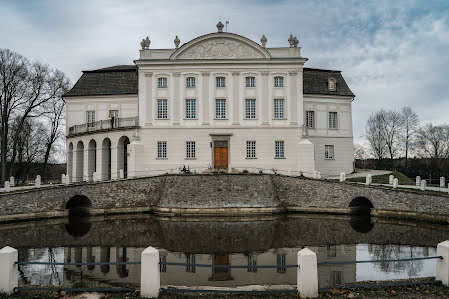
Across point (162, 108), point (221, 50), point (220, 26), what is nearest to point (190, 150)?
point (162, 108)

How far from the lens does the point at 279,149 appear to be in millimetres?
31609

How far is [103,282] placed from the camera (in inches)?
442

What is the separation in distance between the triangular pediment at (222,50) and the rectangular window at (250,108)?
4.03 m

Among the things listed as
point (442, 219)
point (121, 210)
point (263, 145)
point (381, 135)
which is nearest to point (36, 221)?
point (121, 210)

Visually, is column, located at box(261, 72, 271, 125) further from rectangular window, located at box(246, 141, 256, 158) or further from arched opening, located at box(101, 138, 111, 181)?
arched opening, located at box(101, 138, 111, 181)

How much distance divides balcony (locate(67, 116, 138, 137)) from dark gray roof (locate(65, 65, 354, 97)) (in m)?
3.39

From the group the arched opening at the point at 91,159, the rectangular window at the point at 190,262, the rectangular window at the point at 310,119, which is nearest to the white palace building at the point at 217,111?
the arched opening at the point at 91,159

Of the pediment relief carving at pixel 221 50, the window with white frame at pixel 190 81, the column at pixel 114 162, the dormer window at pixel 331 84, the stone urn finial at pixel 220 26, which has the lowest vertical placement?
the column at pixel 114 162

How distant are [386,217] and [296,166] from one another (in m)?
8.82

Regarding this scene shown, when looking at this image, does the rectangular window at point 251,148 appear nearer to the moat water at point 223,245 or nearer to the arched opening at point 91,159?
the moat water at point 223,245

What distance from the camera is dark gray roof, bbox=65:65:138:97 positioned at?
35812 mm

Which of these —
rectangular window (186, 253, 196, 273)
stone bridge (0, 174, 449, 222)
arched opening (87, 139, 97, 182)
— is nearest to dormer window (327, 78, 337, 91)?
stone bridge (0, 174, 449, 222)

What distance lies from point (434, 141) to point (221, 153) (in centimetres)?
4099

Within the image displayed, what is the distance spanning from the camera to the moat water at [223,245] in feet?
38.8
